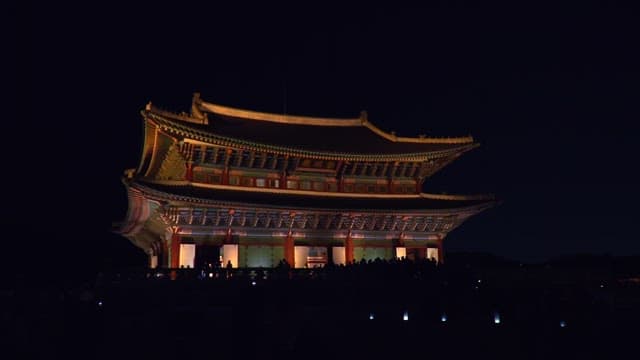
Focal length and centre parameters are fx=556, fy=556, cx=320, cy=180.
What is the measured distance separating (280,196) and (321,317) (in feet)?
32.9

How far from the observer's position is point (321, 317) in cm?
2305

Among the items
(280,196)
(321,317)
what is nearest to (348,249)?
(280,196)

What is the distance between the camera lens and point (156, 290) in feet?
75.1

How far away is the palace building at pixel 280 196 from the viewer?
29312 mm

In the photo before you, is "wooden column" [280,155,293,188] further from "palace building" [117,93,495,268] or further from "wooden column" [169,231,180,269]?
"wooden column" [169,231,180,269]

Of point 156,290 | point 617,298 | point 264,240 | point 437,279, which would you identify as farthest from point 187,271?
point 617,298

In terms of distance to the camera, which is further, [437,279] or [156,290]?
[437,279]

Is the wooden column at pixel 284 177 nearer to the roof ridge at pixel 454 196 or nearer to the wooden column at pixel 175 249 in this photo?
the wooden column at pixel 175 249

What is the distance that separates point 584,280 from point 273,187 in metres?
17.5

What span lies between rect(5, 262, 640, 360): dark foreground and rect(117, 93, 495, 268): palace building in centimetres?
558

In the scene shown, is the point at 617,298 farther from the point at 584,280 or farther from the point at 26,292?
the point at 26,292

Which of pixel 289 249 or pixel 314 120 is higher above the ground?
pixel 314 120

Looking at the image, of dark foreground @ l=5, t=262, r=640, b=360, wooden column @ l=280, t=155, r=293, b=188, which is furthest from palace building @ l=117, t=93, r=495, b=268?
dark foreground @ l=5, t=262, r=640, b=360

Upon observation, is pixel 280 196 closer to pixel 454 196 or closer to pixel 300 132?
pixel 300 132
